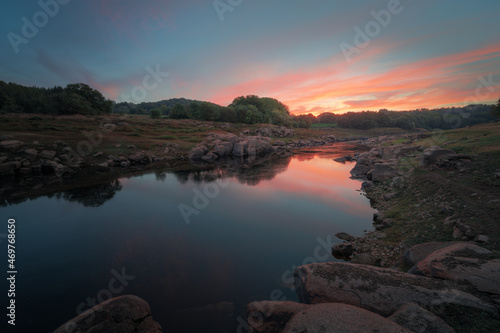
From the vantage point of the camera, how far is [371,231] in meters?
10.3

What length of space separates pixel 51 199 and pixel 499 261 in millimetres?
25710

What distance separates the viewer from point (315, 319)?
412cm

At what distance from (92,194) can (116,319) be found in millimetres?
16998

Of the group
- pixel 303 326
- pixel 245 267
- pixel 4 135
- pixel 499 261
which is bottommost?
pixel 245 267

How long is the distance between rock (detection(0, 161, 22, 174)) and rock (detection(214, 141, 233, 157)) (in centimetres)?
2749

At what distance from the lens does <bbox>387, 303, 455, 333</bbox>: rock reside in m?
3.65

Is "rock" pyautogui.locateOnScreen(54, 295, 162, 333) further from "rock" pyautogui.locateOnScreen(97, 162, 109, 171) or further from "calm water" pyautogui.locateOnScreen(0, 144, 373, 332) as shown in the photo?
"rock" pyautogui.locateOnScreen(97, 162, 109, 171)

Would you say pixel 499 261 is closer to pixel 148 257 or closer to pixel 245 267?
pixel 245 267

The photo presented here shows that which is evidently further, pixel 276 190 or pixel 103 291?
pixel 276 190

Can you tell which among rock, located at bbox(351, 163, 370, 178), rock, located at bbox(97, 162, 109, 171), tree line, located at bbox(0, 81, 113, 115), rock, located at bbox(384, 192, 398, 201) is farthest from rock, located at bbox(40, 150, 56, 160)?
rock, located at bbox(351, 163, 370, 178)

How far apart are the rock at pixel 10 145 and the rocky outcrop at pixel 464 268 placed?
3999 centimetres

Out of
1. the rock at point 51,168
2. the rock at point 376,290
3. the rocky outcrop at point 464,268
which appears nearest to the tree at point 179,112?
the rock at point 51,168

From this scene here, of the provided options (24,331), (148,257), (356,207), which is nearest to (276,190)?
(356,207)

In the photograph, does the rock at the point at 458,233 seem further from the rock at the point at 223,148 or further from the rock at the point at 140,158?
the rock at the point at 223,148
